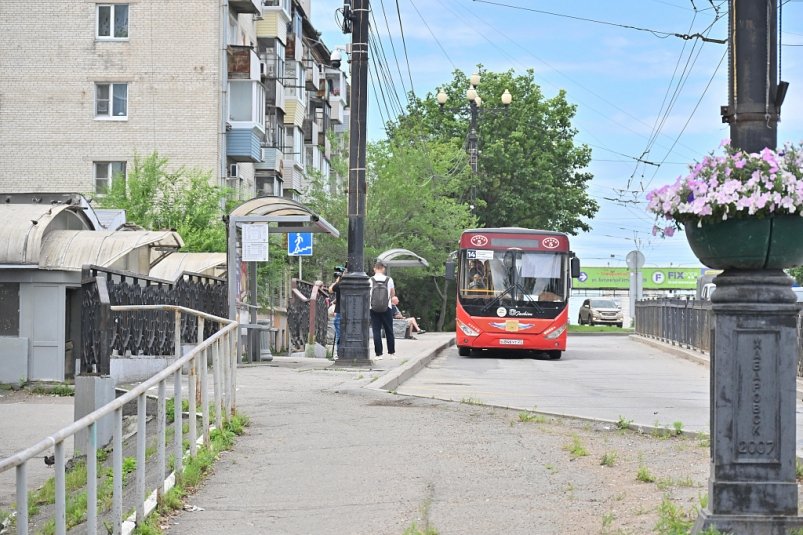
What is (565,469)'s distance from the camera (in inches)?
352

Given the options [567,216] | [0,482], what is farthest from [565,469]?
[567,216]

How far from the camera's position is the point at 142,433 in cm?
710

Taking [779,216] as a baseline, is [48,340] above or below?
below

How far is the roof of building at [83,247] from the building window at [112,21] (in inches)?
1012

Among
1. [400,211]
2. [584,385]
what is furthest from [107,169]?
[584,385]

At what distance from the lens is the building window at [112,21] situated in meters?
45.8

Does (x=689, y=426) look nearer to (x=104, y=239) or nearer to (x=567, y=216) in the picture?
(x=104, y=239)

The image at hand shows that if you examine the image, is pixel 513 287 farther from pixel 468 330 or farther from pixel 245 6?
pixel 245 6

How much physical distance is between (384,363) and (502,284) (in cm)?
859

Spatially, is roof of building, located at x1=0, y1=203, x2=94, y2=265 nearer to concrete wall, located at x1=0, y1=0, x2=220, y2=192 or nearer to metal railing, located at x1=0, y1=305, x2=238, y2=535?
metal railing, located at x1=0, y1=305, x2=238, y2=535

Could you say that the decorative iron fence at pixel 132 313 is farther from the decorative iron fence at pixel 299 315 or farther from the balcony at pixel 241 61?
the balcony at pixel 241 61

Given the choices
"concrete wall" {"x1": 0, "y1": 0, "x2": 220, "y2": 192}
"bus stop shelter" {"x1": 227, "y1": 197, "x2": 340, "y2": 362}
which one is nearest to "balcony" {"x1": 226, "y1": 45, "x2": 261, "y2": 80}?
"concrete wall" {"x1": 0, "y1": 0, "x2": 220, "y2": 192}

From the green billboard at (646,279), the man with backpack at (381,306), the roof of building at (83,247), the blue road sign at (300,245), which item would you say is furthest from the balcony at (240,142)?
the green billboard at (646,279)

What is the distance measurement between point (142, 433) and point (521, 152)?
6170cm
